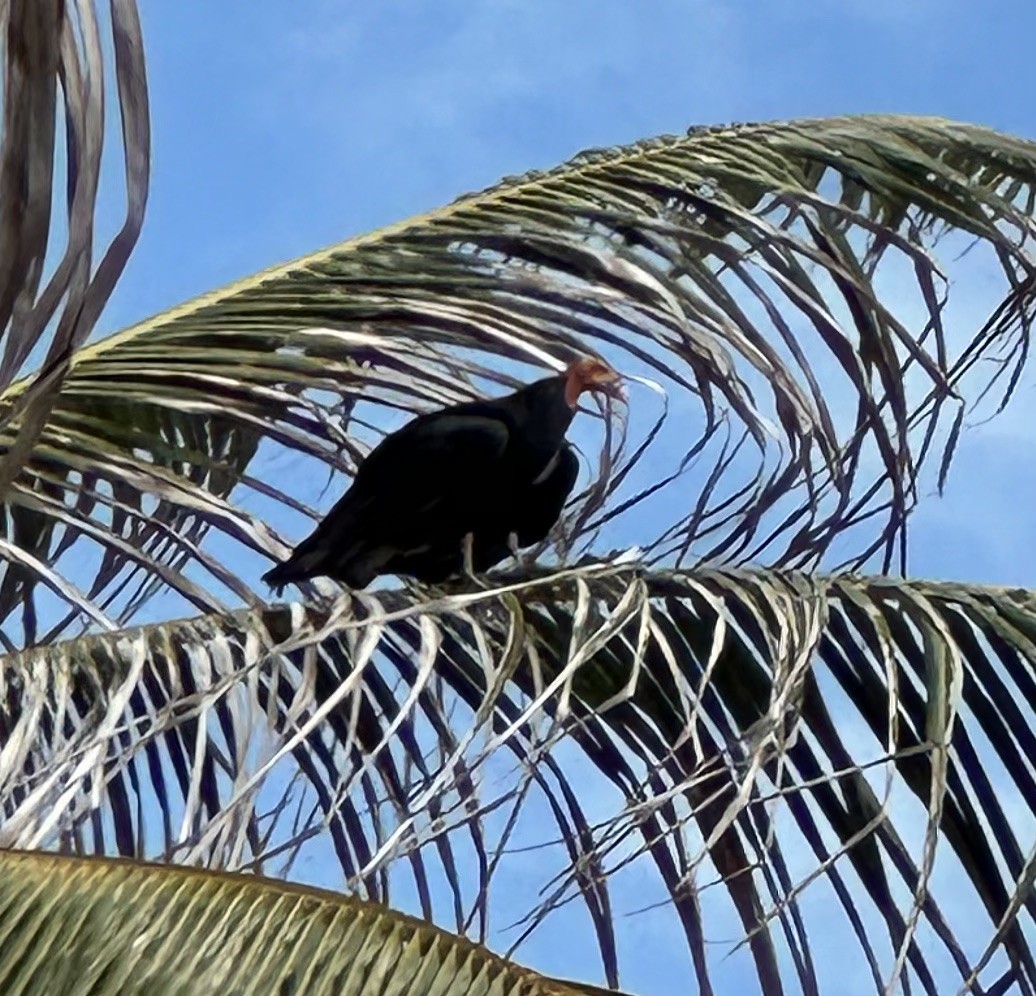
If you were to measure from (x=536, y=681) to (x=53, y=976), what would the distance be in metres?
0.87

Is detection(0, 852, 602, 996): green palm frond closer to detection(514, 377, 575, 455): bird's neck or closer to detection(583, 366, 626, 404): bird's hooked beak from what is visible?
detection(583, 366, 626, 404): bird's hooked beak

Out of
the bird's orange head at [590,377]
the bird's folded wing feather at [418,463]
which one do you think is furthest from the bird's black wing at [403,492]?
the bird's orange head at [590,377]

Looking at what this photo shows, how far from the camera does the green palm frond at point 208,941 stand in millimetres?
1698

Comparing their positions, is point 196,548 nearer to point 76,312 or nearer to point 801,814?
point 801,814

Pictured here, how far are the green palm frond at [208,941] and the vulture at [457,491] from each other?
59.3 inches

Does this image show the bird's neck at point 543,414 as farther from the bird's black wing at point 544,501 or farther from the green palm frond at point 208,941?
the green palm frond at point 208,941

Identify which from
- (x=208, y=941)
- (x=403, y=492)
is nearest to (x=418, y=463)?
(x=403, y=492)

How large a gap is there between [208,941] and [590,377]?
170 centimetres

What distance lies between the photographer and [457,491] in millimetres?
3547

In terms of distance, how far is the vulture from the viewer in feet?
11.1

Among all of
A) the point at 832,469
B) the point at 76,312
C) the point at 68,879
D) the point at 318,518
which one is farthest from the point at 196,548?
the point at 76,312

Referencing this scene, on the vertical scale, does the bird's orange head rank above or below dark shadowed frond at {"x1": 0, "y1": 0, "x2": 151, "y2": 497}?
above

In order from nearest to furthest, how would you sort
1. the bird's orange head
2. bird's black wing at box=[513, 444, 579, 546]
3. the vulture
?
the bird's orange head → the vulture → bird's black wing at box=[513, 444, 579, 546]

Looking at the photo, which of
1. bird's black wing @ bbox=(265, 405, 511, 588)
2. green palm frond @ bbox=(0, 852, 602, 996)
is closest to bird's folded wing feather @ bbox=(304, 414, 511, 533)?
bird's black wing @ bbox=(265, 405, 511, 588)
